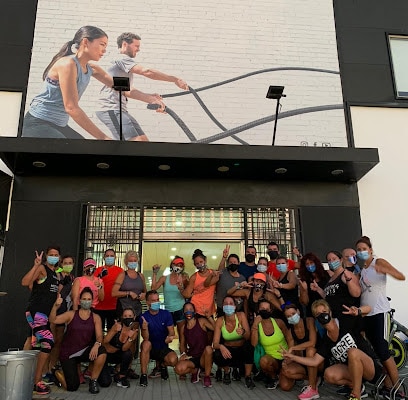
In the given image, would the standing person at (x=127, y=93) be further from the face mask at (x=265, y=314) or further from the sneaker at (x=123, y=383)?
the sneaker at (x=123, y=383)

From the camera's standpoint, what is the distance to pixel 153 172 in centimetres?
754

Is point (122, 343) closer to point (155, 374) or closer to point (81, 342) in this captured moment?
point (81, 342)

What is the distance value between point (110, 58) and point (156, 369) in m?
6.11

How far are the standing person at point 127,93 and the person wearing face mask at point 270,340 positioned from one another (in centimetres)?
434

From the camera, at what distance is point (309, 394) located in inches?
174

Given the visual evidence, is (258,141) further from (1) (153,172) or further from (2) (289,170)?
(1) (153,172)

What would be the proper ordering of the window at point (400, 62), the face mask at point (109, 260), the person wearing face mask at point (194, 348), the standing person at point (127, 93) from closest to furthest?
the person wearing face mask at point (194, 348) < the face mask at point (109, 260) < the standing person at point (127, 93) < the window at point (400, 62)

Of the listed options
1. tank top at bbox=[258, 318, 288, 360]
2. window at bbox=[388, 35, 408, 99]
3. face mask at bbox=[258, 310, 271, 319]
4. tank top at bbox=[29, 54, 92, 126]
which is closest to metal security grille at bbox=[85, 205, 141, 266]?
tank top at bbox=[29, 54, 92, 126]

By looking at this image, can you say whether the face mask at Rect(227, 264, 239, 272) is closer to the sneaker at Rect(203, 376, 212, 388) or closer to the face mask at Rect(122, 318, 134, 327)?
the sneaker at Rect(203, 376, 212, 388)

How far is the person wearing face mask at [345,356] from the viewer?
13.5 ft

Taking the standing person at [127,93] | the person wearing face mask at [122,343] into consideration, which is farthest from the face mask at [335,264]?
the standing person at [127,93]

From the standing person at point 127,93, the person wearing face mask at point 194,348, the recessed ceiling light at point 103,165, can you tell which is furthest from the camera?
the standing person at point 127,93

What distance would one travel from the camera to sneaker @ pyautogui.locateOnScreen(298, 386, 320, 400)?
4379 millimetres

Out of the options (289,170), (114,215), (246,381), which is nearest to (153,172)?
(114,215)
